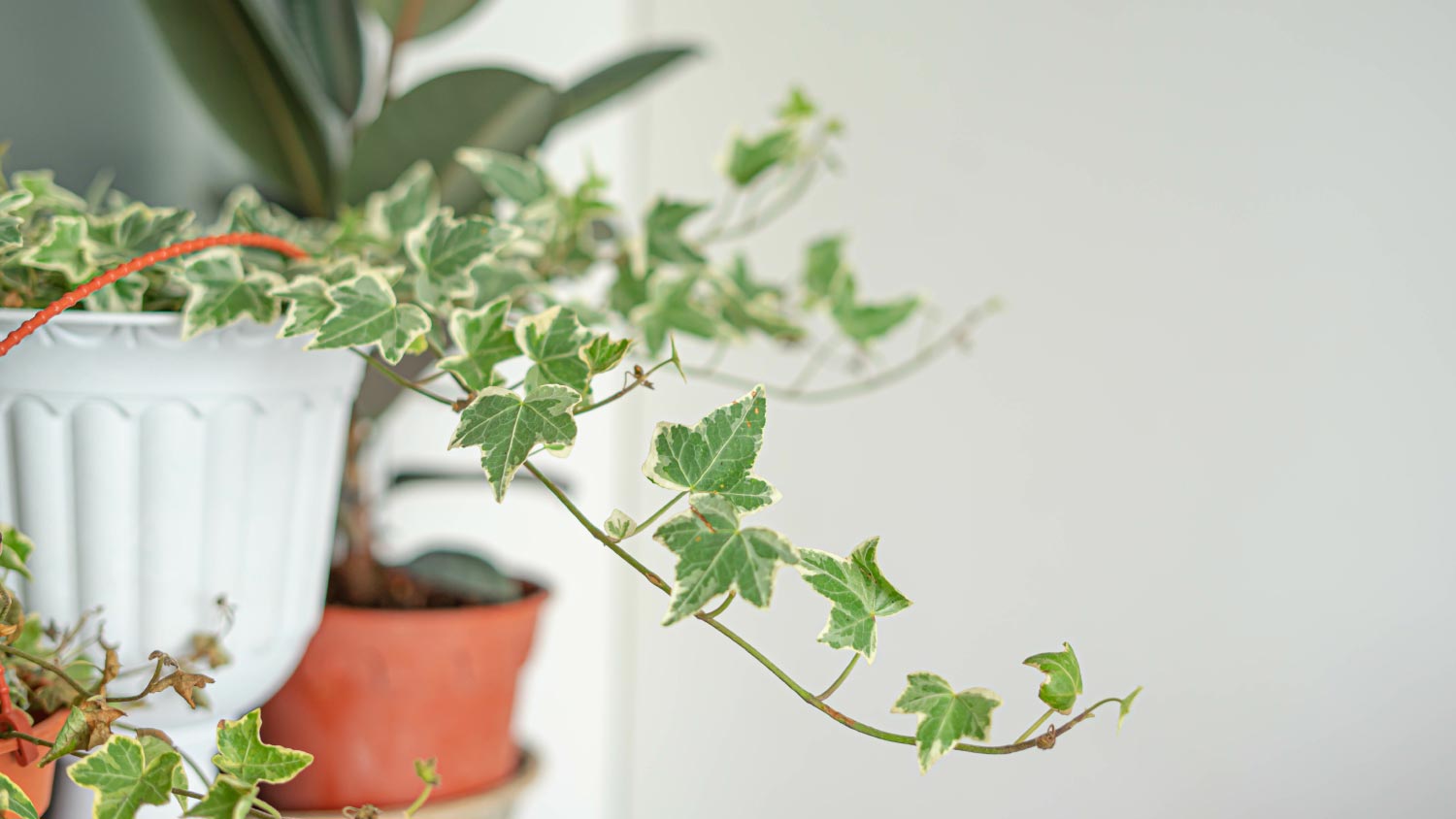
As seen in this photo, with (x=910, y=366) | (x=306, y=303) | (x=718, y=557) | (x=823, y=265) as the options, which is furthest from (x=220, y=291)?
(x=910, y=366)

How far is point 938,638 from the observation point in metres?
0.82

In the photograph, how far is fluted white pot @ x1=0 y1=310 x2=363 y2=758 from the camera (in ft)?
1.47

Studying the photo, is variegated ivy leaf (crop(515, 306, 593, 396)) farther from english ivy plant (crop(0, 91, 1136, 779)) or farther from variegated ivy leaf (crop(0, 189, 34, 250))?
variegated ivy leaf (crop(0, 189, 34, 250))

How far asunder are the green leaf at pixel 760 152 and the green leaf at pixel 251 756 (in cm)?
52

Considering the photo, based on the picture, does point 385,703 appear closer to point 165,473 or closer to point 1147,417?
point 165,473

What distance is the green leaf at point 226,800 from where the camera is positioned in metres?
0.33

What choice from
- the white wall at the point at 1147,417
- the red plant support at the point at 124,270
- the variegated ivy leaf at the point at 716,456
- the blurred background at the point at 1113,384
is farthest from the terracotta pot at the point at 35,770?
the white wall at the point at 1147,417

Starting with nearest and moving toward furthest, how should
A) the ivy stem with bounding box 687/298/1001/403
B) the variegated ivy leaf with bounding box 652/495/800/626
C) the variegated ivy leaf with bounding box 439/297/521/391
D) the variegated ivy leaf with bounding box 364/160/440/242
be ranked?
the variegated ivy leaf with bounding box 652/495/800/626 → the variegated ivy leaf with bounding box 439/297/521/391 → the variegated ivy leaf with bounding box 364/160/440/242 → the ivy stem with bounding box 687/298/1001/403

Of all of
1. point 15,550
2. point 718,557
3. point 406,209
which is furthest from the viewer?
point 406,209

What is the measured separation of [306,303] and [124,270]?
0.08m

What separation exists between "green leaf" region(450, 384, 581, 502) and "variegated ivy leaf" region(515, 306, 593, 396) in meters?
0.04

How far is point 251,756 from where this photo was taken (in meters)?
0.35

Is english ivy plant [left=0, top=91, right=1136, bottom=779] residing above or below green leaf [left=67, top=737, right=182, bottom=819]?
above

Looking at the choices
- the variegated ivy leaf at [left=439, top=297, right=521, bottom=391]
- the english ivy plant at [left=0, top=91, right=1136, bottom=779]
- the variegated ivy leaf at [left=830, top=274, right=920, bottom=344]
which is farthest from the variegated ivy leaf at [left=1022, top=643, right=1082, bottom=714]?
the variegated ivy leaf at [left=830, top=274, right=920, bottom=344]
